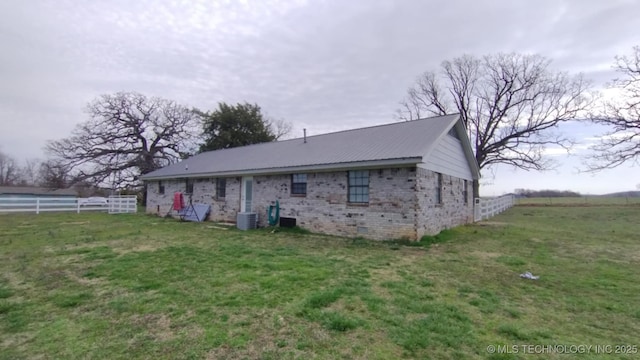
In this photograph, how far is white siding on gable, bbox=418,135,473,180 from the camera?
1065cm

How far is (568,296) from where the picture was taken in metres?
4.83

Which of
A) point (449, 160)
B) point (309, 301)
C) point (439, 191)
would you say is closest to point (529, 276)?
point (309, 301)

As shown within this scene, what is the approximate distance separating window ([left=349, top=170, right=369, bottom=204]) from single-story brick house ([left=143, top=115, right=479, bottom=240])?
34 mm

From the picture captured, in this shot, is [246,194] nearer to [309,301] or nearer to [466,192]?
[466,192]

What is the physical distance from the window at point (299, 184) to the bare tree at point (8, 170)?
7007 centimetres

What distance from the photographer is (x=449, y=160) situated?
12445 mm

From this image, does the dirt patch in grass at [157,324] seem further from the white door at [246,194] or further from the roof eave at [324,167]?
the white door at [246,194]

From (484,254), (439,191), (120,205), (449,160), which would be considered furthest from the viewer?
(120,205)

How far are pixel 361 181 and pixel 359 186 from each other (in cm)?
18

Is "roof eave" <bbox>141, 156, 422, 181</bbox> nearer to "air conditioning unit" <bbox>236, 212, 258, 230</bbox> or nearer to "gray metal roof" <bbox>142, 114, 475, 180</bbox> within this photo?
"gray metal roof" <bbox>142, 114, 475, 180</bbox>

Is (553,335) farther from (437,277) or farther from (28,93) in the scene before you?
(28,93)

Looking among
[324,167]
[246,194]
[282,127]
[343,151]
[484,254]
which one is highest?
[282,127]

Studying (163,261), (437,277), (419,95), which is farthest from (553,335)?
(419,95)

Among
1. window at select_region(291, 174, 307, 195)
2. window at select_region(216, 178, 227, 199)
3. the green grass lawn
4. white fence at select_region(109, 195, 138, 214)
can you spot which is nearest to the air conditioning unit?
window at select_region(291, 174, 307, 195)
